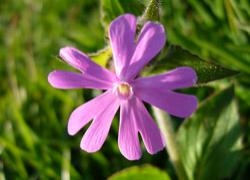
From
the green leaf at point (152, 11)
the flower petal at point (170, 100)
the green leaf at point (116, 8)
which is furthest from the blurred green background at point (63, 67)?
the flower petal at point (170, 100)

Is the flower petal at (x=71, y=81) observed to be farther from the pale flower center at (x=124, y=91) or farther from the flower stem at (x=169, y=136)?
the flower stem at (x=169, y=136)

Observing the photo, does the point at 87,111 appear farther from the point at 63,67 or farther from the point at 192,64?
the point at 63,67

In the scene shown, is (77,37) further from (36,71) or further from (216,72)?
(216,72)

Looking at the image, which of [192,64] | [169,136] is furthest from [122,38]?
[169,136]

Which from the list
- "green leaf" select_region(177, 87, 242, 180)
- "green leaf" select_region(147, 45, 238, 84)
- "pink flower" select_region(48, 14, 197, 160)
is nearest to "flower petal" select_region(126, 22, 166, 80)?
"pink flower" select_region(48, 14, 197, 160)

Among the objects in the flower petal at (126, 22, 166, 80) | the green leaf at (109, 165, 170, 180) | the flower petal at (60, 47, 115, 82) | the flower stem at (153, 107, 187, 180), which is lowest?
the flower petal at (126, 22, 166, 80)

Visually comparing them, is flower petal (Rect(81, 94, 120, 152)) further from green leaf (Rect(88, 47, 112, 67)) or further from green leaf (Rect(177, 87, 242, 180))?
green leaf (Rect(177, 87, 242, 180))

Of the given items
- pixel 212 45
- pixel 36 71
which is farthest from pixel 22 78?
pixel 212 45
